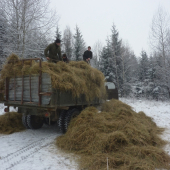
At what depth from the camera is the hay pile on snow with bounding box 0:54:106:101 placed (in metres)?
4.68

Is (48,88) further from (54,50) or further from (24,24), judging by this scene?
(24,24)

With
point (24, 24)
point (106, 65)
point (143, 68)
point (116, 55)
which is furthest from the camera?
point (143, 68)

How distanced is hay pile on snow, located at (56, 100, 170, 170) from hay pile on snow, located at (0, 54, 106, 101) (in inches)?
36.7

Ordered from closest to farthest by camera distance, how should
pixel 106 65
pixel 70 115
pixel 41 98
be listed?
pixel 41 98, pixel 70 115, pixel 106 65

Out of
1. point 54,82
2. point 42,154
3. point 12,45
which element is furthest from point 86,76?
point 12,45

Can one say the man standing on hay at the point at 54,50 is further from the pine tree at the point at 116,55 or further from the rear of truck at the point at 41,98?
the pine tree at the point at 116,55

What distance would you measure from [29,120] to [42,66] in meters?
2.52

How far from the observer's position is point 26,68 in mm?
5090

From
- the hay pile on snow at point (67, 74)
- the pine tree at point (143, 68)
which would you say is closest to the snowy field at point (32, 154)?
the hay pile on snow at point (67, 74)

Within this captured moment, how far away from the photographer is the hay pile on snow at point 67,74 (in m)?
4.68

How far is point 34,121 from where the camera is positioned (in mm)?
6328

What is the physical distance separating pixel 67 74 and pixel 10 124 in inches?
136

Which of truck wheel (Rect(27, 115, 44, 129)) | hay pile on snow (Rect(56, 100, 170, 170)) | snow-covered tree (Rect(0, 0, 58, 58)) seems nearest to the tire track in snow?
hay pile on snow (Rect(56, 100, 170, 170))

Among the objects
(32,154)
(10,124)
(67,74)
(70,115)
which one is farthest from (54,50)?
(32,154)
